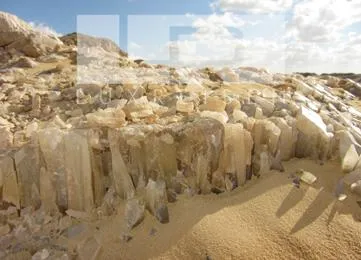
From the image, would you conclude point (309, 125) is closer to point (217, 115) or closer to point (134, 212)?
point (217, 115)

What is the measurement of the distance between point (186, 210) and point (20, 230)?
1.22 m

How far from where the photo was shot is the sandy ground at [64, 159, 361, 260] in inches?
93.0

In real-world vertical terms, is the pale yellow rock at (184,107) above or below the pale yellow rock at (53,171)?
above

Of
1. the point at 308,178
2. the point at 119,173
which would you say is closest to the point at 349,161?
the point at 308,178

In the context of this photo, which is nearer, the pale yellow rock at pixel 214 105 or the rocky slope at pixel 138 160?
the rocky slope at pixel 138 160

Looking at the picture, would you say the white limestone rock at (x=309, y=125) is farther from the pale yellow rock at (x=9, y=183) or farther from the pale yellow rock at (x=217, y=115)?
the pale yellow rock at (x=9, y=183)

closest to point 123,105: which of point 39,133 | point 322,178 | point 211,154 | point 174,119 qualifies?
point 174,119

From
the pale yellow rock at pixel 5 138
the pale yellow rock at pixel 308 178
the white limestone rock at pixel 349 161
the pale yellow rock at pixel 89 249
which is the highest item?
the pale yellow rock at pixel 5 138

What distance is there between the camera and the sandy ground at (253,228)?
93.0 inches

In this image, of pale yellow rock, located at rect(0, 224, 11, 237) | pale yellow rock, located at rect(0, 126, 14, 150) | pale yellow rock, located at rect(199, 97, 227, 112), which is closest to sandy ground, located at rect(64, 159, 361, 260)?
pale yellow rock, located at rect(0, 224, 11, 237)

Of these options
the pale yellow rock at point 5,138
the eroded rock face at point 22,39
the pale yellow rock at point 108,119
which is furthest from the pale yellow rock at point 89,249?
the eroded rock face at point 22,39

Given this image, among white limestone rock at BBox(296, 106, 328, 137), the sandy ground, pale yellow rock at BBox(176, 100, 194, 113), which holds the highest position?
pale yellow rock at BBox(176, 100, 194, 113)

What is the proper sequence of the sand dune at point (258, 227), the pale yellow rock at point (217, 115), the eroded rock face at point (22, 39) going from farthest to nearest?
the eroded rock face at point (22, 39) < the pale yellow rock at point (217, 115) < the sand dune at point (258, 227)

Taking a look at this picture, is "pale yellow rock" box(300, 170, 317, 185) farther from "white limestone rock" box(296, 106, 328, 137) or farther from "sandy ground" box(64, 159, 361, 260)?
"white limestone rock" box(296, 106, 328, 137)
